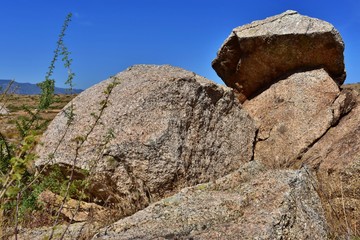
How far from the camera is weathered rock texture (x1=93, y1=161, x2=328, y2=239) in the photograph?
17.9ft

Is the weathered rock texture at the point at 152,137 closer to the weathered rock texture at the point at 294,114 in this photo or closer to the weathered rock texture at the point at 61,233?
the weathered rock texture at the point at 294,114

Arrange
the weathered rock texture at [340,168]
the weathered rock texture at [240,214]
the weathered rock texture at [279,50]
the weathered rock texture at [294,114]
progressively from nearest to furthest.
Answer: the weathered rock texture at [240,214] → the weathered rock texture at [340,168] → the weathered rock texture at [294,114] → the weathered rock texture at [279,50]

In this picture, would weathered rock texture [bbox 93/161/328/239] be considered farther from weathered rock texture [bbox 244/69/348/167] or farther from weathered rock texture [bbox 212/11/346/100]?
weathered rock texture [bbox 212/11/346/100]

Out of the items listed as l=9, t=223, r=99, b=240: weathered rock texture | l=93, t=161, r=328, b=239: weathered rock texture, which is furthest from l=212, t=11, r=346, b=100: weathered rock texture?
l=9, t=223, r=99, b=240: weathered rock texture

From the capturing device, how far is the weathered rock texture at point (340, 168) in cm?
801

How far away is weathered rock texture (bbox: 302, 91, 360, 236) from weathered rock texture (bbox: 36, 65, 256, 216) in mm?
1617

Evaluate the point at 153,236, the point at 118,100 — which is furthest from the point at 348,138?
the point at 153,236

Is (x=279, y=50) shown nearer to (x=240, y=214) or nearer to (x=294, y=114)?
(x=294, y=114)

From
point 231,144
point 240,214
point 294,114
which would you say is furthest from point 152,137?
point 294,114

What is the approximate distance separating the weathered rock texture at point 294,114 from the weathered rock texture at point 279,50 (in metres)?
0.43

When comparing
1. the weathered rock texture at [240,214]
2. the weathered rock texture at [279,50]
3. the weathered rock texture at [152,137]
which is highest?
the weathered rock texture at [279,50]

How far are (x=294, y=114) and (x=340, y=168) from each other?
249cm

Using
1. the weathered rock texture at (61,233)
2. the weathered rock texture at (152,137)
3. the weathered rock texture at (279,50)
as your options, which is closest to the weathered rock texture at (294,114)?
the weathered rock texture at (279,50)

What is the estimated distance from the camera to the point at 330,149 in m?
9.77
